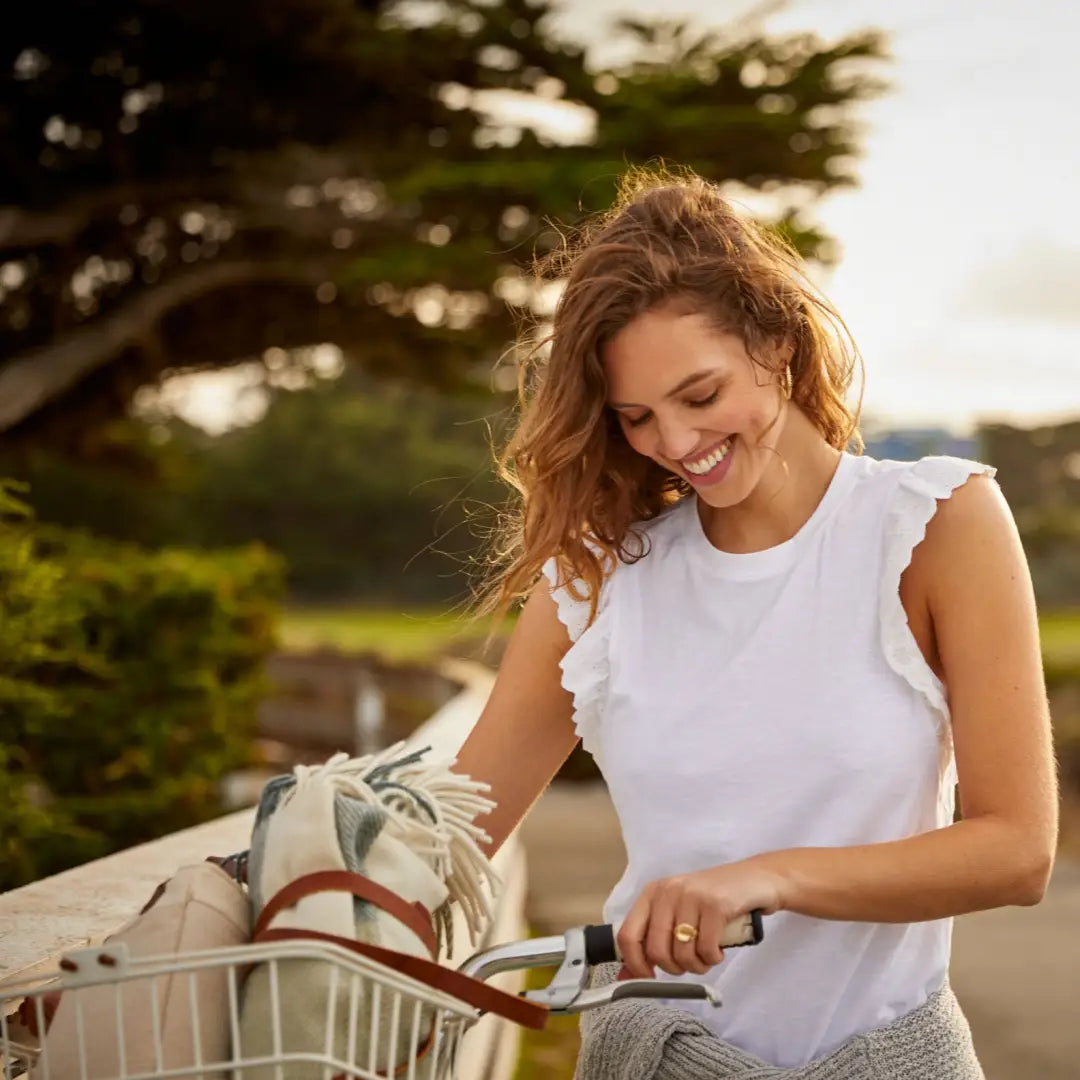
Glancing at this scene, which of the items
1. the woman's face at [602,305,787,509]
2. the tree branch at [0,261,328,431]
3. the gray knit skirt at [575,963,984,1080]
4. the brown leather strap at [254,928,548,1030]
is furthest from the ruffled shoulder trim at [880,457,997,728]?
the tree branch at [0,261,328,431]

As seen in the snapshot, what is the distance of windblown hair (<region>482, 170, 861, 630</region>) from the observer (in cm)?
205

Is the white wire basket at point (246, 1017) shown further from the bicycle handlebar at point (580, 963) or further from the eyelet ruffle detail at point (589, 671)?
the eyelet ruffle detail at point (589, 671)

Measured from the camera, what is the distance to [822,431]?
7.35 ft

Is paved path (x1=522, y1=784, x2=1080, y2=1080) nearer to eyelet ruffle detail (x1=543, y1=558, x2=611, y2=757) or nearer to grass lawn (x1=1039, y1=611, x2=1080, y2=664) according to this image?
eyelet ruffle detail (x1=543, y1=558, x2=611, y2=757)

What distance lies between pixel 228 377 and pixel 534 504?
11.5 meters

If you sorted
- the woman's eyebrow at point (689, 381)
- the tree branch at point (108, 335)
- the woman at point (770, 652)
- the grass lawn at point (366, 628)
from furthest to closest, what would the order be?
the grass lawn at point (366, 628) → the tree branch at point (108, 335) → the woman's eyebrow at point (689, 381) → the woman at point (770, 652)

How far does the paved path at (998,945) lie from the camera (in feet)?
17.6

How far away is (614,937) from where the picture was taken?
5.19ft

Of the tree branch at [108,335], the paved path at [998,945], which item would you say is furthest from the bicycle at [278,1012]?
the tree branch at [108,335]

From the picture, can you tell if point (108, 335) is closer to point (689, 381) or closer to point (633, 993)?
point (689, 381)

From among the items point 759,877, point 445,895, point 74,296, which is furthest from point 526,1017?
point 74,296

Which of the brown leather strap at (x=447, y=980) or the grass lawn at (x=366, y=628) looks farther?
the grass lawn at (x=366, y=628)

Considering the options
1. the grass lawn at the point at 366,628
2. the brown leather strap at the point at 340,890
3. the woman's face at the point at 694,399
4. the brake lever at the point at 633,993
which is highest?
the grass lawn at the point at 366,628

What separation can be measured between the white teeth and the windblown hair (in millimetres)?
128
